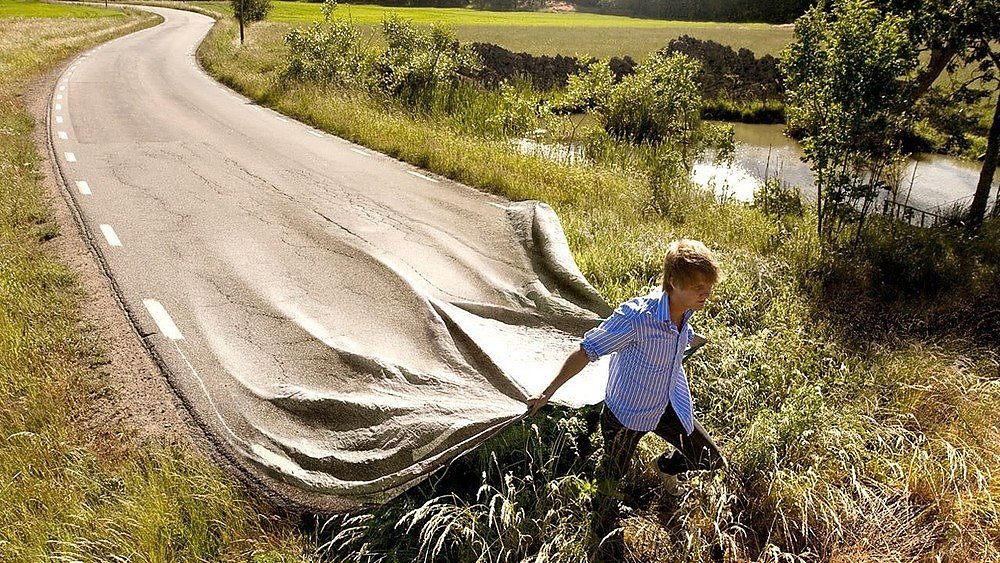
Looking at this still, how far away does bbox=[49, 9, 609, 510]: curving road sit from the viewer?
3645 mm

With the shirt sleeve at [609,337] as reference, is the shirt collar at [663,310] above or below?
above

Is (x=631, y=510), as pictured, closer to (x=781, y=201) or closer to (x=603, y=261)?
(x=603, y=261)

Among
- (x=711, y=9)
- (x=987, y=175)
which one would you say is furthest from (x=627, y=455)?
(x=711, y=9)

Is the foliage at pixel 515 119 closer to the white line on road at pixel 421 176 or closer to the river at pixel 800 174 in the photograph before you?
the white line on road at pixel 421 176

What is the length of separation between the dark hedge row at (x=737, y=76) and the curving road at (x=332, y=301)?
1665 cm

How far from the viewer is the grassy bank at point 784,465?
125 inches

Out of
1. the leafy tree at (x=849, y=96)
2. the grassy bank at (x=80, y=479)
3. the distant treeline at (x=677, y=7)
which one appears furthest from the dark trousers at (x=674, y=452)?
the distant treeline at (x=677, y=7)

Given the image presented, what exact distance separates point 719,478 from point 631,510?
1.89ft

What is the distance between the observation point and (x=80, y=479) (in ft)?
11.2

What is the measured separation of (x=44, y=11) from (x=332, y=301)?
2194 inches

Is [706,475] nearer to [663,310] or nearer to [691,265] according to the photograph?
[663,310]

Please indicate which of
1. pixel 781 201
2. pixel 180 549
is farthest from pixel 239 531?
pixel 781 201

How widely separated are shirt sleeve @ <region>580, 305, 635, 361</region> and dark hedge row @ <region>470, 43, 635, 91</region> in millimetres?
19468

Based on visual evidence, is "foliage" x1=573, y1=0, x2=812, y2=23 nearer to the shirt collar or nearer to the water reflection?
the water reflection
